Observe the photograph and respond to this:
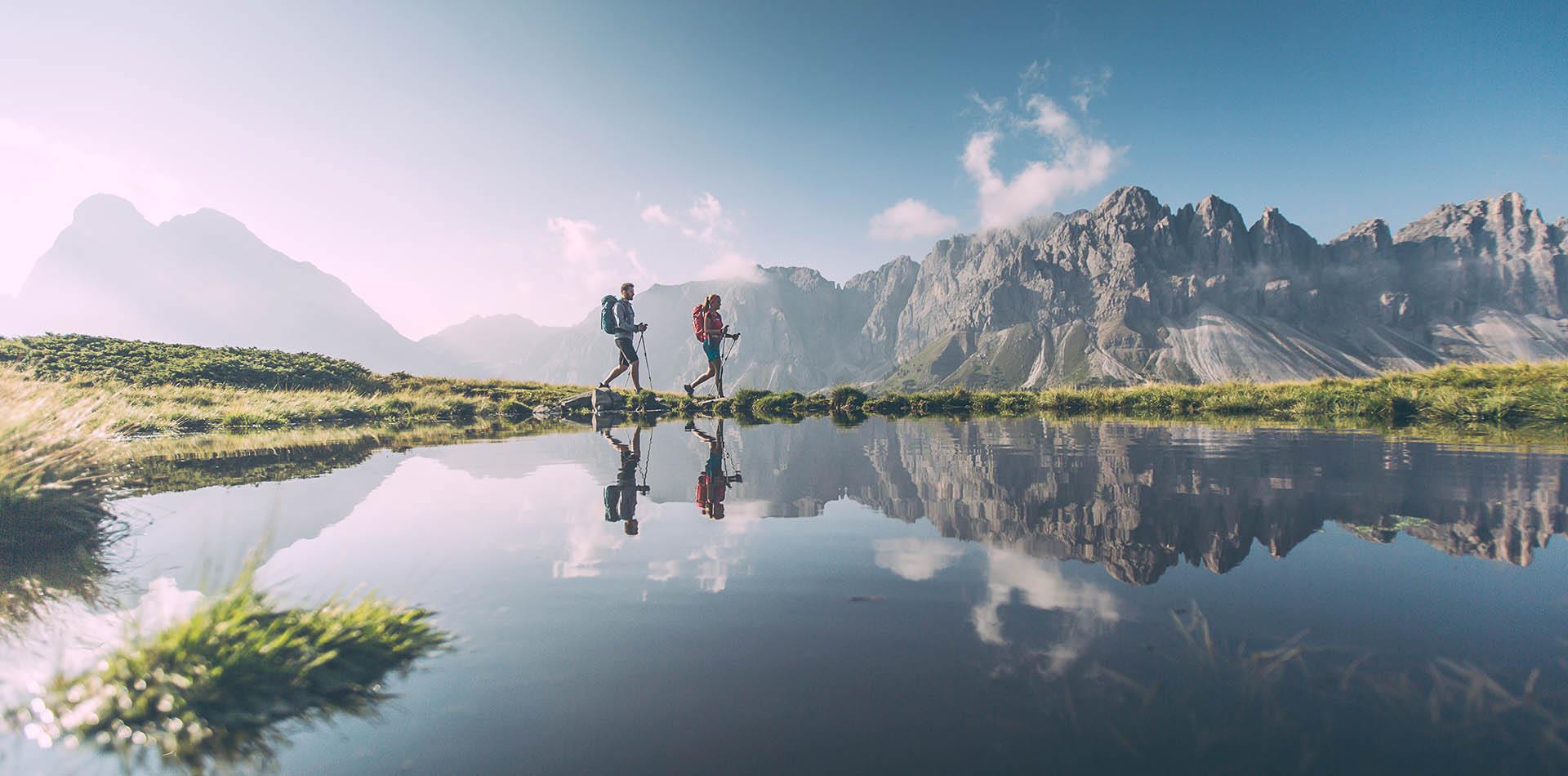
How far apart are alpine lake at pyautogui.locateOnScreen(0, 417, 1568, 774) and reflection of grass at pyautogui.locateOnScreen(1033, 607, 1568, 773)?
0.01 metres

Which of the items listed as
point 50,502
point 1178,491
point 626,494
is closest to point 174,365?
point 50,502

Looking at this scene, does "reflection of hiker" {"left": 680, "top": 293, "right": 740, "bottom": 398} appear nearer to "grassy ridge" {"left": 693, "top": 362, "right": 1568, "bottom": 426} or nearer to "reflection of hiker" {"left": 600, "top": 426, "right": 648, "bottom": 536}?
"grassy ridge" {"left": 693, "top": 362, "right": 1568, "bottom": 426}

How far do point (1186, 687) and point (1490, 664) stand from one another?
5.08ft

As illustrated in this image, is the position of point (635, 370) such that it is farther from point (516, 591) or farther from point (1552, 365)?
point (1552, 365)

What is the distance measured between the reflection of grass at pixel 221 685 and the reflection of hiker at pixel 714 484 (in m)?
3.56

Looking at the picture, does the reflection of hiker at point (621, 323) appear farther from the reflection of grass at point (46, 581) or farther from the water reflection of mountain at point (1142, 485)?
the reflection of grass at point (46, 581)

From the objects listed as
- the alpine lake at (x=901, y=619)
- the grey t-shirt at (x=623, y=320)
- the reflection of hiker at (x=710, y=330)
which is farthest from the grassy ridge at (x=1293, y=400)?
the alpine lake at (x=901, y=619)

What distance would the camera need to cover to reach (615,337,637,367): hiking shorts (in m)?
23.8

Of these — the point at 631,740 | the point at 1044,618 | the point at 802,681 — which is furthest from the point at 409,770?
the point at 1044,618

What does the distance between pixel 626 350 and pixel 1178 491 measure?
21.7 m

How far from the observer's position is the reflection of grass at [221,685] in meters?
2.13

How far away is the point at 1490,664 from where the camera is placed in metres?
2.54

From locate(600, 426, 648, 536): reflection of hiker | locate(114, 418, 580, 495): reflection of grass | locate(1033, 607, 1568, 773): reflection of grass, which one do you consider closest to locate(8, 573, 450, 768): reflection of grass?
locate(600, 426, 648, 536): reflection of hiker

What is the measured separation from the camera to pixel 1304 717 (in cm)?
215
